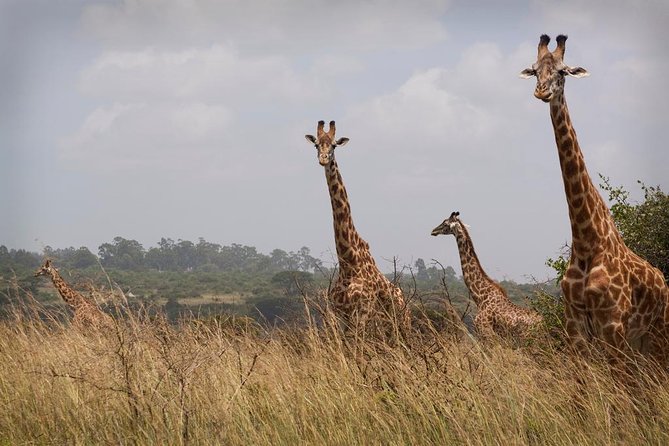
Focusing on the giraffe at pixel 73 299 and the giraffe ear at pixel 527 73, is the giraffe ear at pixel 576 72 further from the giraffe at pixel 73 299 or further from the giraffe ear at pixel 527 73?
the giraffe at pixel 73 299

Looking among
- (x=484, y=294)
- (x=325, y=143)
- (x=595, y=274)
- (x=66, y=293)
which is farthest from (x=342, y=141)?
(x=66, y=293)

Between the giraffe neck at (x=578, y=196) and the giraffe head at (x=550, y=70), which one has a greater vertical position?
the giraffe head at (x=550, y=70)

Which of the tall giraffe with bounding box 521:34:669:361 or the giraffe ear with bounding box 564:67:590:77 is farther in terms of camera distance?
the giraffe ear with bounding box 564:67:590:77

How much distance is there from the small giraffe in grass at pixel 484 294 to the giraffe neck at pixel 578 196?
532 cm

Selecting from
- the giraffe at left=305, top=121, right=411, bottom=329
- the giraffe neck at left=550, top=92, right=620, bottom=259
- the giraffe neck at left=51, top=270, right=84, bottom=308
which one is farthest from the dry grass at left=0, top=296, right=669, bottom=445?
the giraffe neck at left=51, top=270, right=84, bottom=308

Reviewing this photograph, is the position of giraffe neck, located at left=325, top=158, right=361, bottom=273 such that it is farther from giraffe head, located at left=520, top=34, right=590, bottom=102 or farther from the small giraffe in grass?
giraffe head, located at left=520, top=34, right=590, bottom=102

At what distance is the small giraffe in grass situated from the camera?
12.9 m

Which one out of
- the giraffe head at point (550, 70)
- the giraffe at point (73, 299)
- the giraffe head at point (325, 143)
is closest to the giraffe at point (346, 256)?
the giraffe head at point (325, 143)

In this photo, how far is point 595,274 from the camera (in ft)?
22.3

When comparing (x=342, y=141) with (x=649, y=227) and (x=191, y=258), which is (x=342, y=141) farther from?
(x=191, y=258)

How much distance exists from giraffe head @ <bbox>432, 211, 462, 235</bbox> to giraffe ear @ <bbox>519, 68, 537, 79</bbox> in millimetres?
6598

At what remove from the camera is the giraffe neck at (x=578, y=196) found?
706cm

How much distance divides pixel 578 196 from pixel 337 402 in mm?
2451

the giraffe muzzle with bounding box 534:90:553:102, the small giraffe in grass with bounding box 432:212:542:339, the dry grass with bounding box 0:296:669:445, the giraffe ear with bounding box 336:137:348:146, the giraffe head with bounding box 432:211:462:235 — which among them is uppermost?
the giraffe ear with bounding box 336:137:348:146
